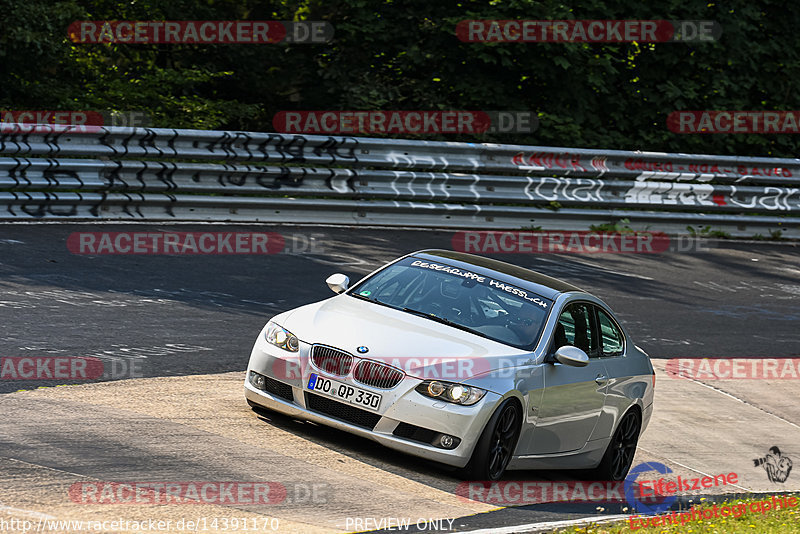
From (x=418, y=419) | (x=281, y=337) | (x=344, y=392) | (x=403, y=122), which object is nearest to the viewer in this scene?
(x=418, y=419)

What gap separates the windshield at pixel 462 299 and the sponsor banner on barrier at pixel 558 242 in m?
7.80

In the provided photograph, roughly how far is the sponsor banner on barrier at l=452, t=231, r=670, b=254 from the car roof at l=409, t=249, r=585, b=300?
7394 millimetres

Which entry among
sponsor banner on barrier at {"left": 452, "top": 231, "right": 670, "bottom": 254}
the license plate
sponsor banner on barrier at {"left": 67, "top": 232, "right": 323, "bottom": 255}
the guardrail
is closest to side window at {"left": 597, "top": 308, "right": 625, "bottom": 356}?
the license plate

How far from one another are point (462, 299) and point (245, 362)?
7.65 ft

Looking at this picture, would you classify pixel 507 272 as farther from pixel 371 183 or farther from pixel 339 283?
pixel 371 183

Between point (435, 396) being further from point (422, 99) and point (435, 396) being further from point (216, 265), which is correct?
point (422, 99)

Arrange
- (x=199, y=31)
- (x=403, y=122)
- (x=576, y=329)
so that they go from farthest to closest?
(x=403, y=122) < (x=199, y=31) < (x=576, y=329)

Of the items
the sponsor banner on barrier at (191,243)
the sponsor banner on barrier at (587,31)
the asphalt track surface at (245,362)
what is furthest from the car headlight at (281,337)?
the sponsor banner on barrier at (587,31)

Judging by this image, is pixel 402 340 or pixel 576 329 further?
pixel 576 329

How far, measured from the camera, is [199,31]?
20.1m

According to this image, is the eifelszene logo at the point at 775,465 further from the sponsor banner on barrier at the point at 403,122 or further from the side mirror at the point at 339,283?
the sponsor banner on barrier at the point at 403,122

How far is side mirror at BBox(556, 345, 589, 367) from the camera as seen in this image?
8.38 m

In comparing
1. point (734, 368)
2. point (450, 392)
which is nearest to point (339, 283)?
point (450, 392)

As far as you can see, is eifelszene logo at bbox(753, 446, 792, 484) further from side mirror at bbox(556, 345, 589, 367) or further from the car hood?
the car hood
